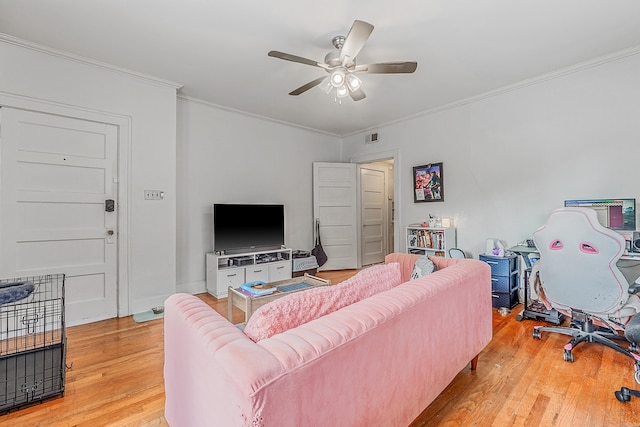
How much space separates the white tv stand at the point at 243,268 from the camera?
381 cm

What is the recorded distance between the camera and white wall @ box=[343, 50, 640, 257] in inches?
112

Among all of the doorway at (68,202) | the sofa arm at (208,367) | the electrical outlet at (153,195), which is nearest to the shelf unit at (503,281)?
the sofa arm at (208,367)

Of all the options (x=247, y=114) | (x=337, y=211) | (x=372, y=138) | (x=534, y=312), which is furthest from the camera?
(x=337, y=211)

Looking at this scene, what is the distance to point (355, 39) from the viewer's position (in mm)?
2033

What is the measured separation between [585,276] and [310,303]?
2079 millimetres

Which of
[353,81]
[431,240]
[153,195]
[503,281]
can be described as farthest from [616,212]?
[153,195]

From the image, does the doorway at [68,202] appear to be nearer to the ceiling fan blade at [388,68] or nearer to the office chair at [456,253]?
the ceiling fan blade at [388,68]

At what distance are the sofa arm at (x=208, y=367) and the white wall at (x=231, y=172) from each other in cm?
279

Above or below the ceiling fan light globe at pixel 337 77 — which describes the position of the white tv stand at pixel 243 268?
below

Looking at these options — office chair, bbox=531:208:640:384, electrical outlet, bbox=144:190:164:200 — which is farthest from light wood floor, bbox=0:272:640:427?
electrical outlet, bbox=144:190:164:200

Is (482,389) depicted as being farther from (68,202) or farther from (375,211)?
(375,211)

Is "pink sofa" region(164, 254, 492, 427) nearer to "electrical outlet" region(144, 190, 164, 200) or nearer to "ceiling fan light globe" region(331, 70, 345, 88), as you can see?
"ceiling fan light globe" region(331, 70, 345, 88)

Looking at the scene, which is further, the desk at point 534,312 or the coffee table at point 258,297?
the desk at point 534,312

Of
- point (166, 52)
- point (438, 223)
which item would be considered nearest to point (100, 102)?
point (166, 52)
